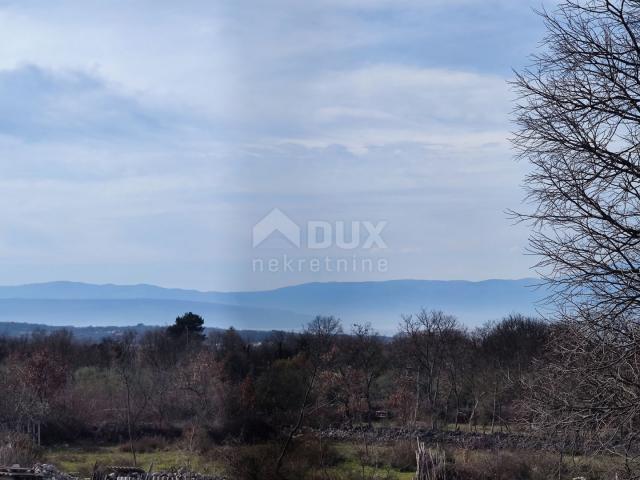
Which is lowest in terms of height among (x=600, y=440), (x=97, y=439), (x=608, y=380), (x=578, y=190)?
(x=97, y=439)

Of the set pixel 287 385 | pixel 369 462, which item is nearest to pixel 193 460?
pixel 287 385

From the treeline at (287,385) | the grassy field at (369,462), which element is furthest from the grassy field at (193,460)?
the treeline at (287,385)

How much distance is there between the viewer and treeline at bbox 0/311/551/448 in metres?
29.1

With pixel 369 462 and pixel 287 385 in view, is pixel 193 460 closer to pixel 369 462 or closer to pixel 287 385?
pixel 287 385

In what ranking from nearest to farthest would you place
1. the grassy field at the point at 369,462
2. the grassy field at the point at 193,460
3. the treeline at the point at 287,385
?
the grassy field at the point at 369,462 < the grassy field at the point at 193,460 < the treeline at the point at 287,385

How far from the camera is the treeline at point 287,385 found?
2911 cm

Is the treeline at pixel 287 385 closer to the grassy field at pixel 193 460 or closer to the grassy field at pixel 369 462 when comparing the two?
the grassy field at pixel 193 460

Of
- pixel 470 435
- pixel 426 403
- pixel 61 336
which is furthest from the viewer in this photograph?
pixel 61 336

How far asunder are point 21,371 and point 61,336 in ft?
67.9

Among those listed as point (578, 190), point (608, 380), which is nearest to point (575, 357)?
point (608, 380)

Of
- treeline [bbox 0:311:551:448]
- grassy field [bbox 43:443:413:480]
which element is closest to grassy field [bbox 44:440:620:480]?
grassy field [bbox 43:443:413:480]

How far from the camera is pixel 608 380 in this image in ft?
25.6

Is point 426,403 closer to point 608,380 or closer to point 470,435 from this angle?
point 470,435

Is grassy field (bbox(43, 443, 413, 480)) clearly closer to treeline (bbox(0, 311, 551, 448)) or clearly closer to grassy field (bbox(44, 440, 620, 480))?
grassy field (bbox(44, 440, 620, 480))
